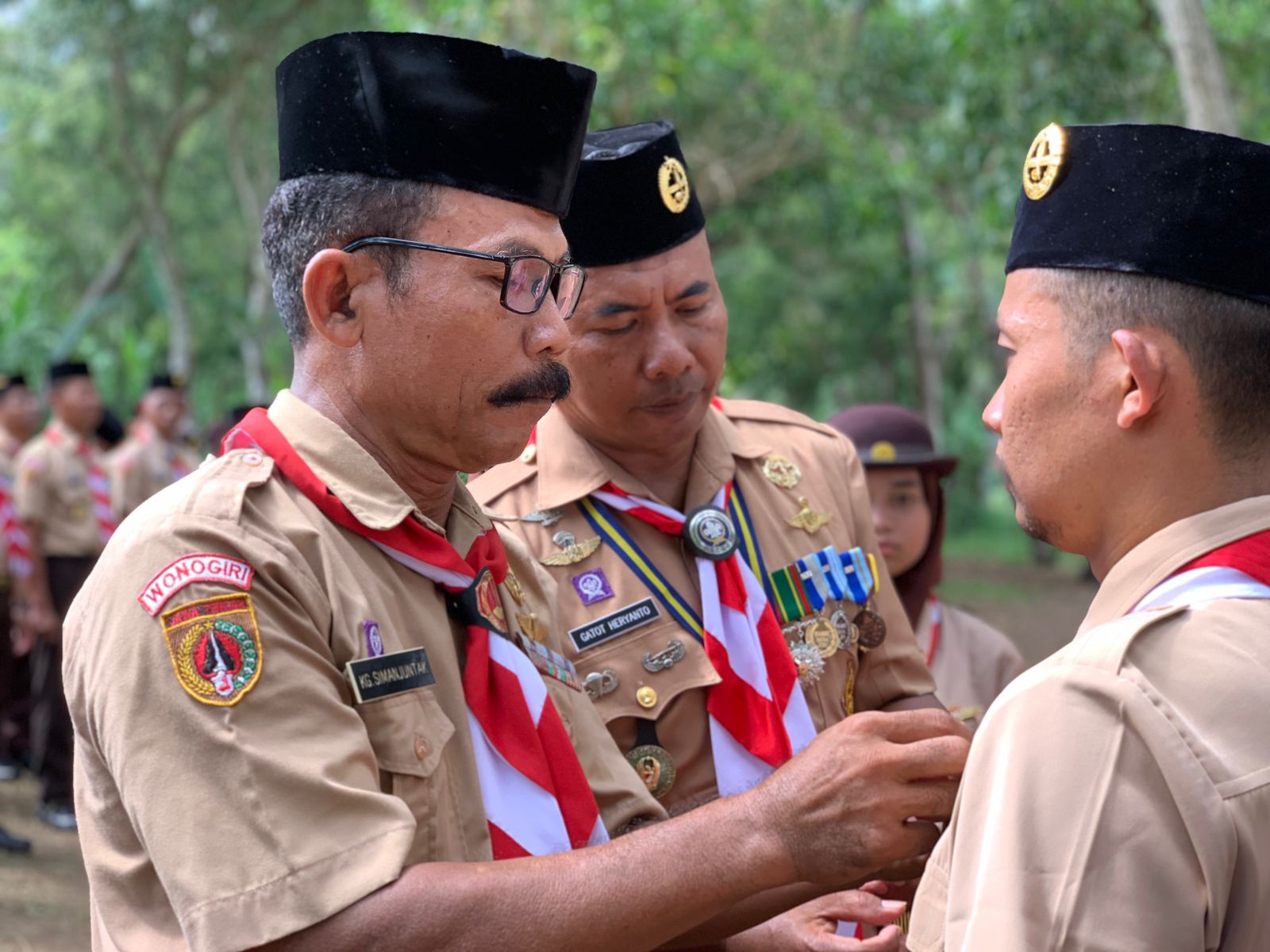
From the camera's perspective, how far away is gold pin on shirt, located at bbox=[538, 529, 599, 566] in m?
2.99

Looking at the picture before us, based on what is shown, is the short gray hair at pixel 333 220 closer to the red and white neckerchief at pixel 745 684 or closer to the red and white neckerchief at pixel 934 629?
the red and white neckerchief at pixel 745 684

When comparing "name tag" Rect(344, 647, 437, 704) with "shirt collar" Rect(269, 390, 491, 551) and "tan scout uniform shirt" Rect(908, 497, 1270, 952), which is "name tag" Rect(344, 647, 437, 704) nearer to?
"shirt collar" Rect(269, 390, 491, 551)

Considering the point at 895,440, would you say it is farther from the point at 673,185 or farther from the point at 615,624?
the point at 615,624

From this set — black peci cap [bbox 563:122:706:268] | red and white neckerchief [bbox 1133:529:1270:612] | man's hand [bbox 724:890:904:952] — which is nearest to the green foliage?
black peci cap [bbox 563:122:706:268]

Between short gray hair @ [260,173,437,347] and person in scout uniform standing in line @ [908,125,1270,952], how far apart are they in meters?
0.92

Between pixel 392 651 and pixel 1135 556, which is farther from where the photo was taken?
pixel 392 651

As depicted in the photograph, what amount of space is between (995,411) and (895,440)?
307 centimetres

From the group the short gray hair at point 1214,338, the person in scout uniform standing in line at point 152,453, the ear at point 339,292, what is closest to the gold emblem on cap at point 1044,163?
the short gray hair at point 1214,338

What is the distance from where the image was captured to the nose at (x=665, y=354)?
2.97 meters

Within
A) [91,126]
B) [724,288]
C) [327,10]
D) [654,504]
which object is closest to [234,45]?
[327,10]

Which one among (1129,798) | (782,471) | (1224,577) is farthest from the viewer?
(782,471)

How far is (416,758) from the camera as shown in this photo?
197 cm

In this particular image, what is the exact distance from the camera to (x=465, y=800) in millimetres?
2074

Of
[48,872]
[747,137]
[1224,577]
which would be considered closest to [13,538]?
[48,872]
